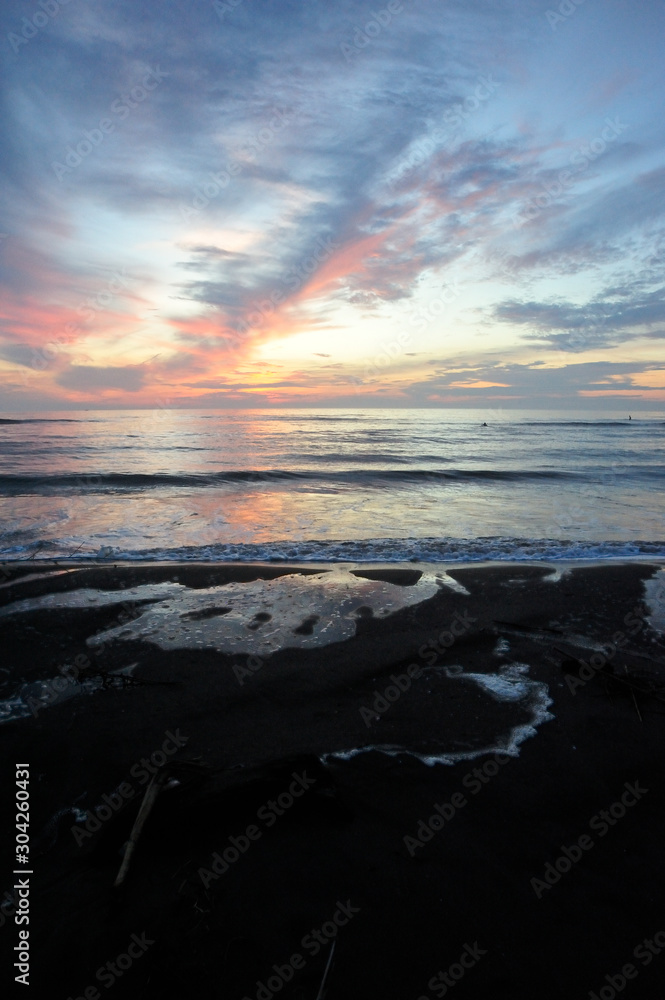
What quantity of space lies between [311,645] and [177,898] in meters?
3.24

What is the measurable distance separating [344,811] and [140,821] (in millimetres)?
1199

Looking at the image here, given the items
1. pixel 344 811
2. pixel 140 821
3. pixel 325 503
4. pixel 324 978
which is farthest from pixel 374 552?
pixel 324 978

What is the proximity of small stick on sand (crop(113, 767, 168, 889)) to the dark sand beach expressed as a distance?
5 cm

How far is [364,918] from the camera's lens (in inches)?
97.2

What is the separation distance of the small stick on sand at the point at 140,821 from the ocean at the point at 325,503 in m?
6.51

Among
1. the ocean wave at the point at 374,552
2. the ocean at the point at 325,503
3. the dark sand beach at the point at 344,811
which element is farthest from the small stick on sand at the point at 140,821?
the ocean at the point at 325,503

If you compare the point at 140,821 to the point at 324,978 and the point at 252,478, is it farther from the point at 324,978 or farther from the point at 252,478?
the point at 252,478

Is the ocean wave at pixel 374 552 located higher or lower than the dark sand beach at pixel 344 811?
lower

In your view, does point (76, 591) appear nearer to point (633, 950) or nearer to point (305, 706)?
point (305, 706)

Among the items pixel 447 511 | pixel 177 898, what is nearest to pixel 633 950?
pixel 177 898

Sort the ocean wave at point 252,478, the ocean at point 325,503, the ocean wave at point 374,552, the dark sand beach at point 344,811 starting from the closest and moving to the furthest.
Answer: the dark sand beach at point 344,811 < the ocean wave at point 374,552 < the ocean at point 325,503 < the ocean wave at point 252,478

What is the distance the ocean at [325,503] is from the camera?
10.1 m

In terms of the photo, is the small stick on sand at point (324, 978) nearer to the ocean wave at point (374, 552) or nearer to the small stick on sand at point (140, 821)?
the small stick on sand at point (140, 821)

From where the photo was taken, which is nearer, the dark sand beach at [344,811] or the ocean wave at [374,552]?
the dark sand beach at [344,811]
